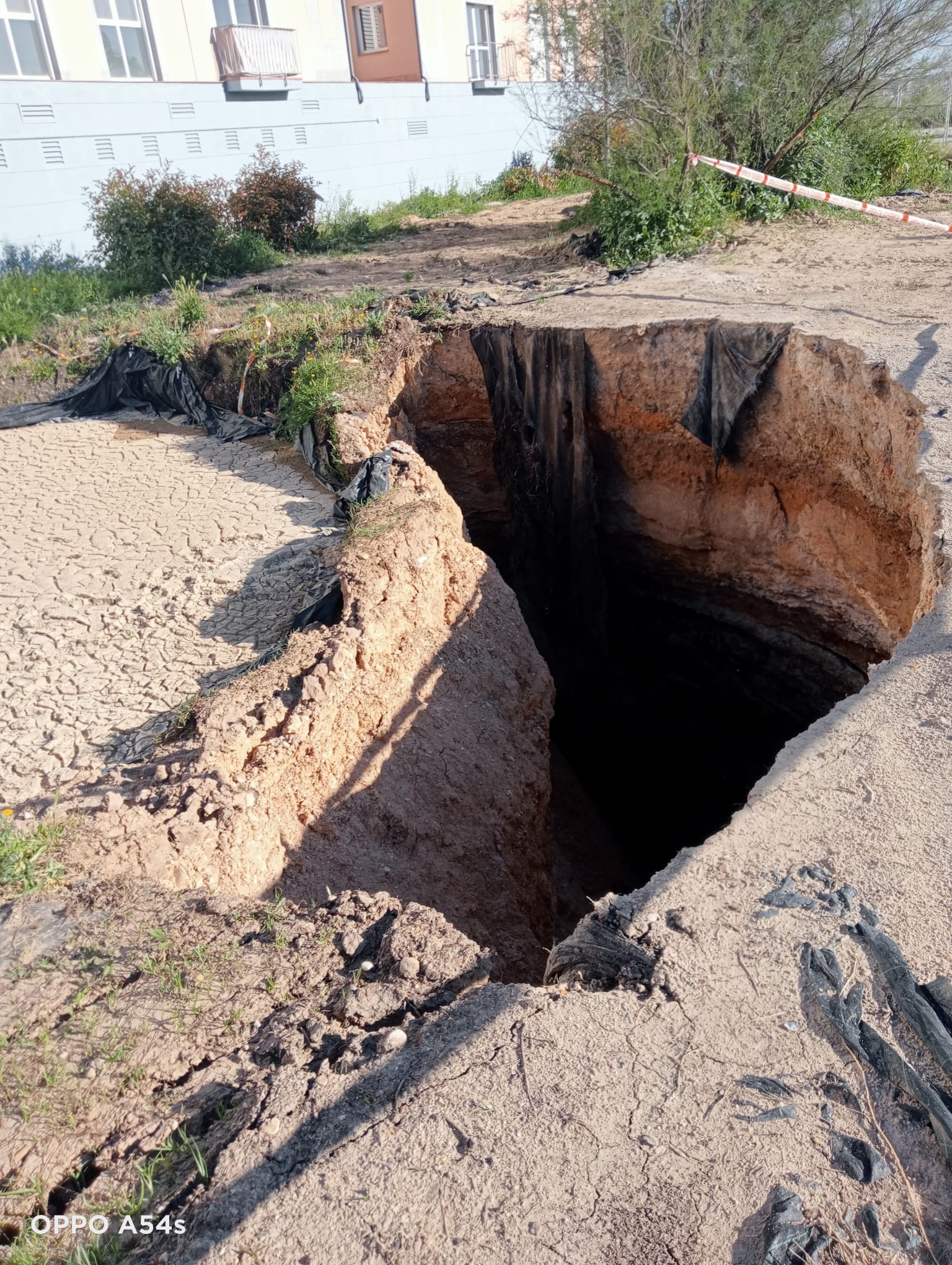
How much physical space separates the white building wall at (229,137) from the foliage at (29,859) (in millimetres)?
8811

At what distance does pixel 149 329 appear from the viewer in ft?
28.9

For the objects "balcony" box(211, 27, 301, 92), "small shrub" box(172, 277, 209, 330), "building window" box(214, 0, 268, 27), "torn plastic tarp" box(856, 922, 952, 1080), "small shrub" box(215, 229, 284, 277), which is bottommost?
"torn plastic tarp" box(856, 922, 952, 1080)

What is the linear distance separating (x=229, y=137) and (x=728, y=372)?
1119 centimetres

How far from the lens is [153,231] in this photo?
1161 centimetres

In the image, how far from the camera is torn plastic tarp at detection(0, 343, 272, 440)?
8180 millimetres

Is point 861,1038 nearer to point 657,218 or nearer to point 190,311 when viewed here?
point 190,311

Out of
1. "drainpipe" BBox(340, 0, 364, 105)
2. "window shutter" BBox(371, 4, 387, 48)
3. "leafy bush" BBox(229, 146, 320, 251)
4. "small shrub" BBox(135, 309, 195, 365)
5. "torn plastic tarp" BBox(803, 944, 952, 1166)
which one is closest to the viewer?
"torn plastic tarp" BBox(803, 944, 952, 1166)

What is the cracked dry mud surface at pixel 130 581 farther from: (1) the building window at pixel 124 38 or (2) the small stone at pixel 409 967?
(1) the building window at pixel 124 38

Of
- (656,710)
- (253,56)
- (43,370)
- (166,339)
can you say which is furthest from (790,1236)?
(253,56)

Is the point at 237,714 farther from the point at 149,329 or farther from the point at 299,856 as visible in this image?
the point at 149,329

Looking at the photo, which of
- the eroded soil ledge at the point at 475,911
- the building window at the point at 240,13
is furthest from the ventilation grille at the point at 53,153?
the eroded soil ledge at the point at 475,911

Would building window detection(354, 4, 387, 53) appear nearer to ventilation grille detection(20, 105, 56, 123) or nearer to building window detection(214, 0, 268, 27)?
building window detection(214, 0, 268, 27)

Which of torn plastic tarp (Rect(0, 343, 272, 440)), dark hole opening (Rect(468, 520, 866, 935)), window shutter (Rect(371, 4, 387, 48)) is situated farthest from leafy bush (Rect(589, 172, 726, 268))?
window shutter (Rect(371, 4, 387, 48))

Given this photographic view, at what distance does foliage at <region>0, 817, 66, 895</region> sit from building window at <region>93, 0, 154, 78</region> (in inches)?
515
